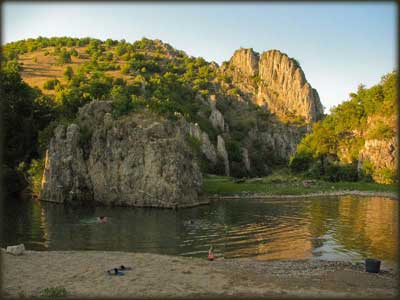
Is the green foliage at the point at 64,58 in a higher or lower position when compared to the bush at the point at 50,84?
higher

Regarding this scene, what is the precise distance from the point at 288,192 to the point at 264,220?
26.1 metres

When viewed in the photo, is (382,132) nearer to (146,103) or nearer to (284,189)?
(284,189)

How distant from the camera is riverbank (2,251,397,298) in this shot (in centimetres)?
1656

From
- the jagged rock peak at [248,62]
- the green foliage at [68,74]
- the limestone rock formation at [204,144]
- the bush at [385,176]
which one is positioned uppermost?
the jagged rock peak at [248,62]

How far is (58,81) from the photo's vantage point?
11544 centimetres

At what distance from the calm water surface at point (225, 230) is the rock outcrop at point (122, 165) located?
355 cm

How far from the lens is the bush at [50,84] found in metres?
112

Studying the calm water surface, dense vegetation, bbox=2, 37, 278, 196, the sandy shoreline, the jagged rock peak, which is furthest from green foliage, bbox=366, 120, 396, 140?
the jagged rock peak

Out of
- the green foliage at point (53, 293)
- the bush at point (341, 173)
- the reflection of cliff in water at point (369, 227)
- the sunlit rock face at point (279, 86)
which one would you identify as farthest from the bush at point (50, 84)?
the green foliage at point (53, 293)

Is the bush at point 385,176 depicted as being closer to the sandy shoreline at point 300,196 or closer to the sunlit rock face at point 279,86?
the sandy shoreline at point 300,196

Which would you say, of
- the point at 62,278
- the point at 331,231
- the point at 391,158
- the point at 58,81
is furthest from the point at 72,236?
the point at 58,81

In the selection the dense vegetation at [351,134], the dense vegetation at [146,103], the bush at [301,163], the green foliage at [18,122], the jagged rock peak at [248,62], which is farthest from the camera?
the jagged rock peak at [248,62]

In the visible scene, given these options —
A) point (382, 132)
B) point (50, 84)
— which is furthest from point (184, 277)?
point (50, 84)

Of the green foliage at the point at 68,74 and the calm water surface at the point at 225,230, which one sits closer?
the calm water surface at the point at 225,230
